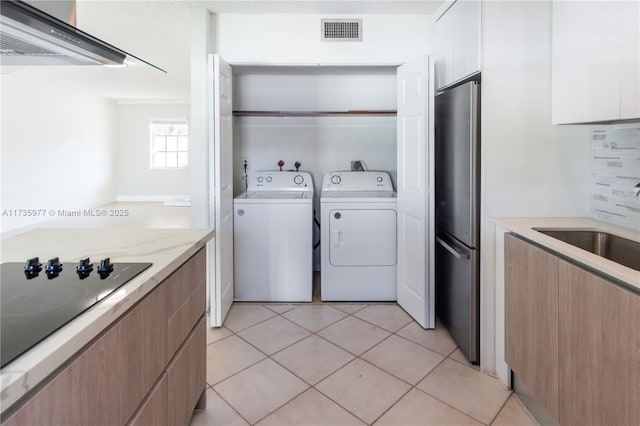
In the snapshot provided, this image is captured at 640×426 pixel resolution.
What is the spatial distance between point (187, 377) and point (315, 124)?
9.23 ft

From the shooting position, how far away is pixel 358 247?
3.04m

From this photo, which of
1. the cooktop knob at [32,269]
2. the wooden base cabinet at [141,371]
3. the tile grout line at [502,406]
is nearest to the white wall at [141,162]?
the wooden base cabinet at [141,371]

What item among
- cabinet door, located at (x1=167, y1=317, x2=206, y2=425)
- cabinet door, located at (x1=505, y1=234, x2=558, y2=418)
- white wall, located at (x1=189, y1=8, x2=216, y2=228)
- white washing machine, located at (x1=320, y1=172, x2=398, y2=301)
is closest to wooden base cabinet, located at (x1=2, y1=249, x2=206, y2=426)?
cabinet door, located at (x1=167, y1=317, x2=206, y2=425)

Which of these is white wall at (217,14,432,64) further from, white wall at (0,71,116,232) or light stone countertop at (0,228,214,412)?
white wall at (0,71,116,232)

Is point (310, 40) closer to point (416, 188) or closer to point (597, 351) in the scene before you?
point (416, 188)

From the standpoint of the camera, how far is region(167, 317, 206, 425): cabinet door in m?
1.25

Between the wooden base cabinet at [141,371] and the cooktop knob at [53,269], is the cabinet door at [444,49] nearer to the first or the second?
the wooden base cabinet at [141,371]

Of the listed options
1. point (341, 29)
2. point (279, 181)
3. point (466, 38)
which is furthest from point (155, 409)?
point (341, 29)

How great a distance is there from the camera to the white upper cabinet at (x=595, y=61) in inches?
52.6

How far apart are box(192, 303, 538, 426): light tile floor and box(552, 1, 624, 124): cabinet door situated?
1405 millimetres

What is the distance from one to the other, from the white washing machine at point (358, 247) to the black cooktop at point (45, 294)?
1993mm

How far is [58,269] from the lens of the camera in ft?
3.42

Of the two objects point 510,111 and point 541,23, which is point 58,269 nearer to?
point 510,111

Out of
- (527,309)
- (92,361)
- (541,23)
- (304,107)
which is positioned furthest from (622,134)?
(304,107)
